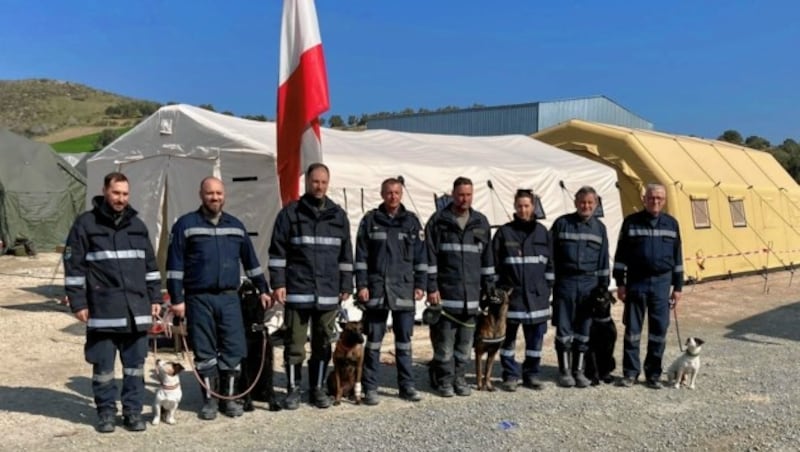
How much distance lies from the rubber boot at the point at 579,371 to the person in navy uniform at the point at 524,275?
376 millimetres

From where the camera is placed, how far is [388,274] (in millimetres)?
5688

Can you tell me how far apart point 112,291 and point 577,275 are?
3830mm

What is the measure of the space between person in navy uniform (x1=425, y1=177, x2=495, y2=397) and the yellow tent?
29.6 feet

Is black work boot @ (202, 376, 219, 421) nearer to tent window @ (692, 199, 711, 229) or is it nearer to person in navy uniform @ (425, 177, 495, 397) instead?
person in navy uniform @ (425, 177, 495, 397)

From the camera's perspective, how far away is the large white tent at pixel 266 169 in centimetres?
888

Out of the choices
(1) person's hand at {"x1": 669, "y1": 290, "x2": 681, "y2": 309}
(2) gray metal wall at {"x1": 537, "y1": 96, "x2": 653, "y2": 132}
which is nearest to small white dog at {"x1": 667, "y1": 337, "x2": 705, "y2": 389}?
(1) person's hand at {"x1": 669, "y1": 290, "x2": 681, "y2": 309}

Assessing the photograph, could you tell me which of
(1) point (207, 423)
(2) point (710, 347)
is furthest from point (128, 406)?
(2) point (710, 347)

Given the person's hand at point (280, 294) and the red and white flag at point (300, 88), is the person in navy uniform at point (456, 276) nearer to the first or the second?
the person's hand at point (280, 294)

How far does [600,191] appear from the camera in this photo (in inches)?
511

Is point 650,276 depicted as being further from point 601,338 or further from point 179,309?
point 179,309

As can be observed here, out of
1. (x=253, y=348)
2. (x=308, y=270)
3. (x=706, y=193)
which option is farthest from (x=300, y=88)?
(x=706, y=193)

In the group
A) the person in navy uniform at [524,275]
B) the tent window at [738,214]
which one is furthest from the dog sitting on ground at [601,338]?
the tent window at [738,214]

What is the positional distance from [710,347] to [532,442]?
4.41m

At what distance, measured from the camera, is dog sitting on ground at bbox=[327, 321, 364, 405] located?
5520 mm
